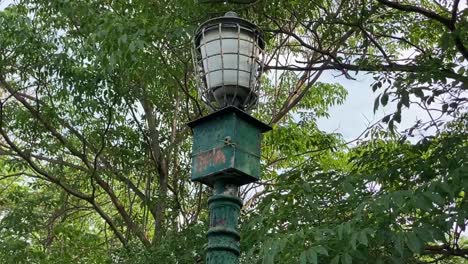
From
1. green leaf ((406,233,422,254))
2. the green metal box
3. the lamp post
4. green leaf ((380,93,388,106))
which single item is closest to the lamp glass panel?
the lamp post

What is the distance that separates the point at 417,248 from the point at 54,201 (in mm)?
5188

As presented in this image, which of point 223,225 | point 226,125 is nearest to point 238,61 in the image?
point 226,125

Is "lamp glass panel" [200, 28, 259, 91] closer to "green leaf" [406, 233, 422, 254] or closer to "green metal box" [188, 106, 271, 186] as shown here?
"green metal box" [188, 106, 271, 186]

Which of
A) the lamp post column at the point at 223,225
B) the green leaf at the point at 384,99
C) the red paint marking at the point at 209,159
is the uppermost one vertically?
the green leaf at the point at 384,99

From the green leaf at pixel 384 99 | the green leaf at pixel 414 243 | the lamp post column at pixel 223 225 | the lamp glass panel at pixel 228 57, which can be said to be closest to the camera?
the lamp post column at pixel 223 225

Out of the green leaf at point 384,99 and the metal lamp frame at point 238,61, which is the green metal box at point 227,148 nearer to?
the metal lamp frame at point 238,61

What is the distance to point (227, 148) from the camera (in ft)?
7.91

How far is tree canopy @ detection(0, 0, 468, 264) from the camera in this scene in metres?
3.40

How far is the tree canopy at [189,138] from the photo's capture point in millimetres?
3400

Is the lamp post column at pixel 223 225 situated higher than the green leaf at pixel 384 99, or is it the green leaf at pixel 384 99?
the green leaf at pixel 384 99

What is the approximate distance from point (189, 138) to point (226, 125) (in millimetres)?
4917

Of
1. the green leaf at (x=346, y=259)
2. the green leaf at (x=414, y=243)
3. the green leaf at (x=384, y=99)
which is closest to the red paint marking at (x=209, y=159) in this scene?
the green leaf at (x=346, y=259)

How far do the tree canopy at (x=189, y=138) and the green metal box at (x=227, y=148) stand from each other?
558 millimetres

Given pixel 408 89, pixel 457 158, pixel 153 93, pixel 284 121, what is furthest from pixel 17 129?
pixel 457 158
